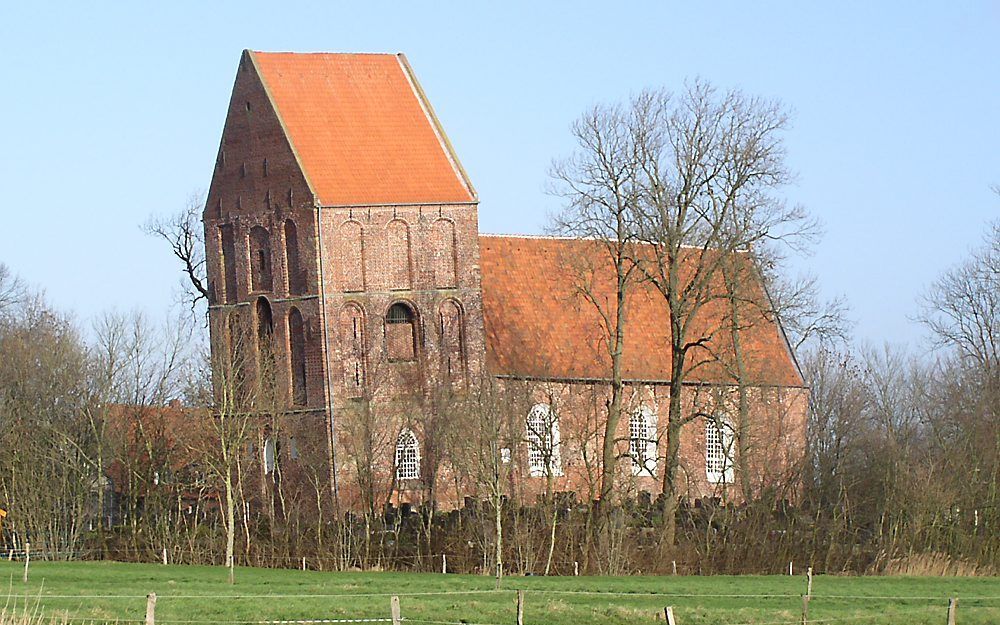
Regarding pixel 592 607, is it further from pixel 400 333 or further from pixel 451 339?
pixel 400 333

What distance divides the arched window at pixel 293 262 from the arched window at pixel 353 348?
5.55 ft

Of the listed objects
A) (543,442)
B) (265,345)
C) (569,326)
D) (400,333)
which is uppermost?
(569,326)

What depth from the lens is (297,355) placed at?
6000 cm

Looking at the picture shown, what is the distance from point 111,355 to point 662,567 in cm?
2531

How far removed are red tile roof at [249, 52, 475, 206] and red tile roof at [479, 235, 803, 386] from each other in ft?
15.5

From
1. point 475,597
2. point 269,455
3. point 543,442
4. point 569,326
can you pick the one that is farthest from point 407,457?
point 475,597

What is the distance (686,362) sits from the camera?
66.2 m

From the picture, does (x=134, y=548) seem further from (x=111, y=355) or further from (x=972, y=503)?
(x=972, y=503)

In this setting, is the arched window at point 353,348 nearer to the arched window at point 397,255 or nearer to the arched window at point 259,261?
the arched window at point 397,255

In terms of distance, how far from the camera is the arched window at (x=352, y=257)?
194ft

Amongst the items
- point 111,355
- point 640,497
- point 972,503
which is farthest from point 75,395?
point 972,503

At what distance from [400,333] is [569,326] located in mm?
7261

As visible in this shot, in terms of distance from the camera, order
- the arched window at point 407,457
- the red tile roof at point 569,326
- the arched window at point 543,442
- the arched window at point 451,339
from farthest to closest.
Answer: the red tile roof at point 569,326, the arched window at point 451,339, the arched window at point 407,457, the arched window at point 543,442

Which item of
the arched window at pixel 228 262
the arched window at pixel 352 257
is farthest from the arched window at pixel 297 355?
the arched window at pixel 228 262
